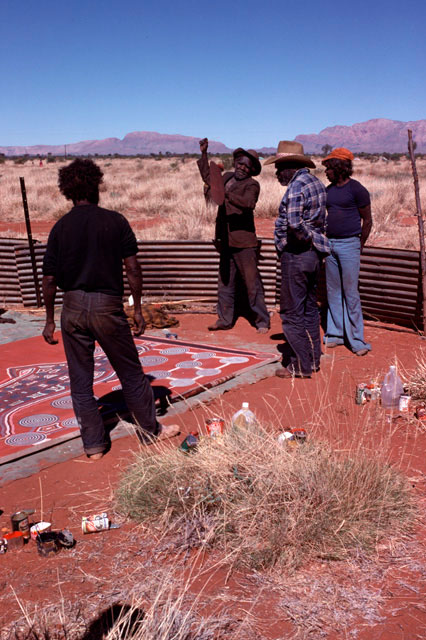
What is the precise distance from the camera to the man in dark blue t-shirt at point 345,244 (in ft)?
23.8

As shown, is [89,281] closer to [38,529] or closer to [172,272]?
[38,529]

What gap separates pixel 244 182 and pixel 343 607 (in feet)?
19.1

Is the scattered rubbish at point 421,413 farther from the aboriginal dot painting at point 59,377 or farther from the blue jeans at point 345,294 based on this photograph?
the blue jeans at point 345,294

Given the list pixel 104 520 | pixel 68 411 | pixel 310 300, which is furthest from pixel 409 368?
pixel 104 520

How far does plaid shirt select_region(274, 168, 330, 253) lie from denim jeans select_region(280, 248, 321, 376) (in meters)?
0.13

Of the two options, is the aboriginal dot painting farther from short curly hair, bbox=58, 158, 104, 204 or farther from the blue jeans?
short curly hair, bbox=58, 158, 104, 204

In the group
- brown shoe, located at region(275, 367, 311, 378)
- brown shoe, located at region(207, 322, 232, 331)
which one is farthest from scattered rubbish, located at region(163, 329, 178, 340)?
brown shoe, located at region(275, 367, 311, 378)

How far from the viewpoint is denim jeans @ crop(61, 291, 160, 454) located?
14.6 feet

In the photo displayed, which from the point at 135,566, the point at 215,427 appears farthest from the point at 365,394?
the point at 135,566

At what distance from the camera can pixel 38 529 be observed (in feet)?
12.3

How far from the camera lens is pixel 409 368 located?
272 inches

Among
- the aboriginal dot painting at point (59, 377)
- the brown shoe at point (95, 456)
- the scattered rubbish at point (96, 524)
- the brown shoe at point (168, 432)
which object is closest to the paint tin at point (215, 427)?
the brown shoe at point (168, 432)

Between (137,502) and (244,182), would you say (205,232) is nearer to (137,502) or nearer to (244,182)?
(244,182)

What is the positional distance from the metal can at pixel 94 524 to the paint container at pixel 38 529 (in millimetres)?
203
